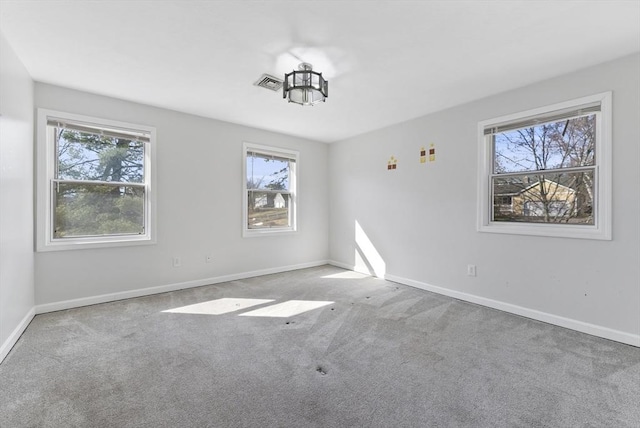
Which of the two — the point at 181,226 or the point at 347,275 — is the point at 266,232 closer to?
the point at 181,226

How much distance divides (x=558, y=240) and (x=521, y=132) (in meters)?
1.23

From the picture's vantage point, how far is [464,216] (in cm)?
346

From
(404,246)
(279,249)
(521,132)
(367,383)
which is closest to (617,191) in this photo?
(521,132)

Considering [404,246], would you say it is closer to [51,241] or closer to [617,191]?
[617,191]

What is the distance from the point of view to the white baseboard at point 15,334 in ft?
6.84

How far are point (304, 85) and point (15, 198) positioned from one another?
2.67 m

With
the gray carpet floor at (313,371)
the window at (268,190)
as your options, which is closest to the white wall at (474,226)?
the gray carpet floor at (313,371)

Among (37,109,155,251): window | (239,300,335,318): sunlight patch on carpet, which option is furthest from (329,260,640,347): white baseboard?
(37,109,155,251): window

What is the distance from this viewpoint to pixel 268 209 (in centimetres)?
482

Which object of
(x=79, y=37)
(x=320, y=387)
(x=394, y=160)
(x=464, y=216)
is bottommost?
(x=320, y=387)

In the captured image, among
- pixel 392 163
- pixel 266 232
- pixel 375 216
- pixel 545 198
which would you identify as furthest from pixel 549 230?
pixel 266 232

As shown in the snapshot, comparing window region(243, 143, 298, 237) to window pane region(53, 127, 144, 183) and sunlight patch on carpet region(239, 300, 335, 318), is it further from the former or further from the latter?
sunlight patch on carpet region(239, 300, 335, 318)

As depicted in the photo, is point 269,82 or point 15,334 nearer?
point 15,334

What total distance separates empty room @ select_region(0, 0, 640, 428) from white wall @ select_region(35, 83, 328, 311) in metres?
0.03
